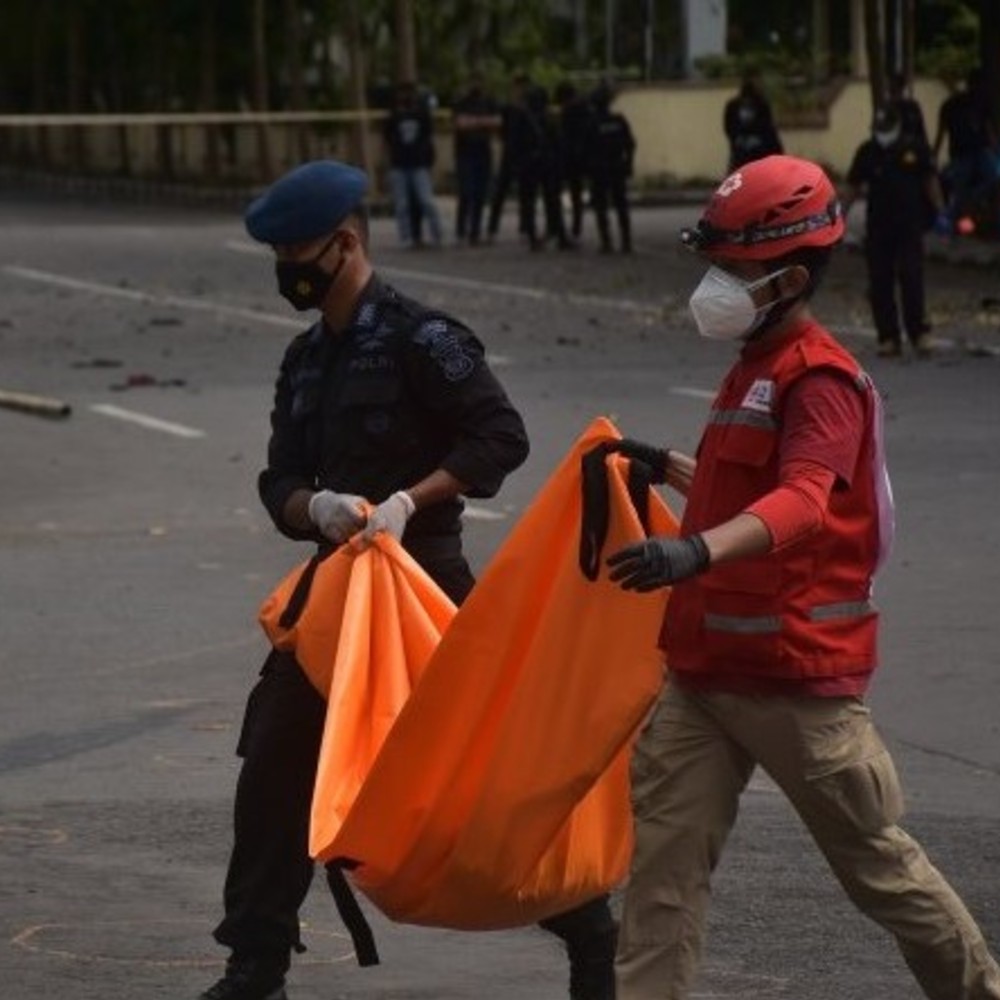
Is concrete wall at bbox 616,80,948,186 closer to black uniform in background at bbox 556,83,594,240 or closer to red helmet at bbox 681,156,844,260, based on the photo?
black uniform in background at bbox 556,83,594,240

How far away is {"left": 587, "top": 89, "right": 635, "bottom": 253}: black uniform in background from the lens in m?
38.8

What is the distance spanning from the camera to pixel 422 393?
719 centimetres

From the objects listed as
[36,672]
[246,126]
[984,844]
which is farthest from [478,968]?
[246,126]

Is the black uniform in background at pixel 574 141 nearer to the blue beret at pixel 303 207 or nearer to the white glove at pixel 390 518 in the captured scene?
the blue beret at pixel 303 207

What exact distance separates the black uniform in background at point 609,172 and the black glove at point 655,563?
108 ft

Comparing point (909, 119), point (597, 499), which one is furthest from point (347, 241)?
point (909, 119)

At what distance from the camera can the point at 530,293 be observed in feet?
107

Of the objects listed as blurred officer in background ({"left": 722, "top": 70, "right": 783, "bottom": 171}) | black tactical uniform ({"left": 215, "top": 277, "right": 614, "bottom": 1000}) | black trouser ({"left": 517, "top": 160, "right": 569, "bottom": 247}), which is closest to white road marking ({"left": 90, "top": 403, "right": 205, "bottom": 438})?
black tactical uniform ({"left": 215, "top": 277, "right": 614, "bottom": 1000})

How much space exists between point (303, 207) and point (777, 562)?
1.45m

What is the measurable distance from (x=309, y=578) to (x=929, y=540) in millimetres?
8091

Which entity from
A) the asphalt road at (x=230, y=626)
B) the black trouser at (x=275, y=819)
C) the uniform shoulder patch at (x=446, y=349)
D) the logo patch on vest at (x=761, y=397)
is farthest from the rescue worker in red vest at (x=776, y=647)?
the asphalt road at (x=230, y=626)

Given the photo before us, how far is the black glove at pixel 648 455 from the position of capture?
6.49m

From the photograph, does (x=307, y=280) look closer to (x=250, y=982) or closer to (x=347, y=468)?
(x=347, y=468)

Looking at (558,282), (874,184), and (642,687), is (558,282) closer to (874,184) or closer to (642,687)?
(874,184)
